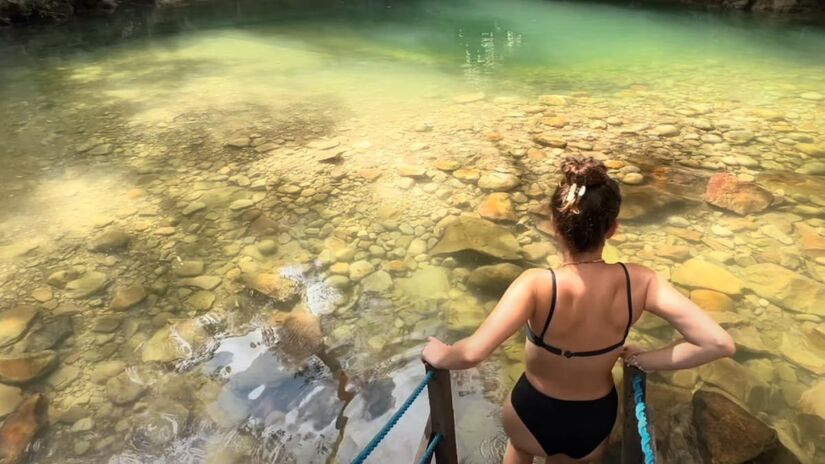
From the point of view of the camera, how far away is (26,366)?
11.1 feet

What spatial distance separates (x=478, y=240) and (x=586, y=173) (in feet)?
9.28

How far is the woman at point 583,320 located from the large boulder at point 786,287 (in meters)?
2.62

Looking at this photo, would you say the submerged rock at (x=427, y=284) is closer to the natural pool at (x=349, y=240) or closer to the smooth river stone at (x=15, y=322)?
the natural pool at (x=349, y=240)

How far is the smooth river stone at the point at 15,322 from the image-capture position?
366cm

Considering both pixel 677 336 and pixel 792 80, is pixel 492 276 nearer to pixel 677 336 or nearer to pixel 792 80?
pixel 677 336

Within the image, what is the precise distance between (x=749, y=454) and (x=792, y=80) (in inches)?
354

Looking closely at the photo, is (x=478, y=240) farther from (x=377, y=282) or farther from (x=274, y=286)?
(x=274, y=286)

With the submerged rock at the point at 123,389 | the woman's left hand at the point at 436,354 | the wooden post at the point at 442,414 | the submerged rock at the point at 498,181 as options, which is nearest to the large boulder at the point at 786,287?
the submerged rock at the point at 498,181

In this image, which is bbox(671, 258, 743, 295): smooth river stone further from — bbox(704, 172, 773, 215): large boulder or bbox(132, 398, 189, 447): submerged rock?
bbox(132, 398, 189, 447): submerged rock

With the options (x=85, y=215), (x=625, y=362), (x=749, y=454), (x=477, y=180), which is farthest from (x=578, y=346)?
(x=85, y=215)

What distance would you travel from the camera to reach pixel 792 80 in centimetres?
882

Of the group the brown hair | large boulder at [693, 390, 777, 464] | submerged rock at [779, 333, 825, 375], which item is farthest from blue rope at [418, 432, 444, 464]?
submerged rock at [779, 333, 825, 375]

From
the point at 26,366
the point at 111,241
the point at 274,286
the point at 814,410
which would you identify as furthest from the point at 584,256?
the point at 111,241

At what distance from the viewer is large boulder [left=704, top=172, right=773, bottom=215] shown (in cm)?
477
